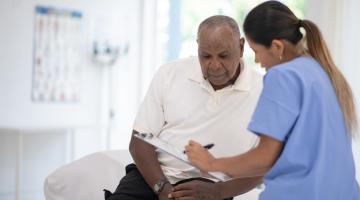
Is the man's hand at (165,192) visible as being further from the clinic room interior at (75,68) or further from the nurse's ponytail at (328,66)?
the clinic room interior at (75,68)

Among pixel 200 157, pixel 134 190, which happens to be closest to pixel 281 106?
pixel 200 157

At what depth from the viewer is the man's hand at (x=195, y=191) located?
5.35 ft

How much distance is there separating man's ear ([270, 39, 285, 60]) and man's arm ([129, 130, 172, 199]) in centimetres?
65

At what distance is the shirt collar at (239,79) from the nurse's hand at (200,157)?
536mm

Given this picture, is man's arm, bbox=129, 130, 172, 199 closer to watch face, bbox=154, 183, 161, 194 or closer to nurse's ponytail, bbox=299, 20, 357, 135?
watch face, bbox=154, 183, 161, 194

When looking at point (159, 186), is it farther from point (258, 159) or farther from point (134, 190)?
point (258, 159)

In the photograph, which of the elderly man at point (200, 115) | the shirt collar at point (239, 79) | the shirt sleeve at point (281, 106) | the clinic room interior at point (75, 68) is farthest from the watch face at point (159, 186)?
the clinic room interior at point (75, 68)

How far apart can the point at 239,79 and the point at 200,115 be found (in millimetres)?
194

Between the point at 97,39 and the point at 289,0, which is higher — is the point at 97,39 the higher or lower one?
the lower one

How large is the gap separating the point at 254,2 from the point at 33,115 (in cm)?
180

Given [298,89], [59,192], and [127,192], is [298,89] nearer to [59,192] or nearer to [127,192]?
[127,192]

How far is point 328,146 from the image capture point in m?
1.20

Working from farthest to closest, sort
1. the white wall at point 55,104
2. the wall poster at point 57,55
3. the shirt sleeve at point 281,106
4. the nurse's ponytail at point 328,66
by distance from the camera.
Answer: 1. the wall poster at point 57,55
2. the white wall at point 55,104
3. the nurse's ponytail at point 328,66
4. the shirt sleeve at point 281,106

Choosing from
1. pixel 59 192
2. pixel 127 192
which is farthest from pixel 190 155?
pixel 59 192
